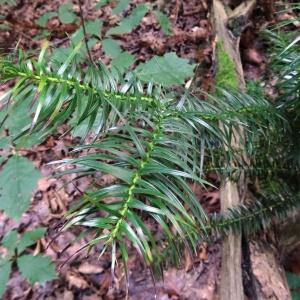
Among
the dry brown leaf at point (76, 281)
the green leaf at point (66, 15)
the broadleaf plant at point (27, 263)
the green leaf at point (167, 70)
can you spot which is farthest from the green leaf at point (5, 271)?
the green leaf at point (66, 15)

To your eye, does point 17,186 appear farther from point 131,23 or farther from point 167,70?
point 131,23

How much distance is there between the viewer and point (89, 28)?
9.08 feet

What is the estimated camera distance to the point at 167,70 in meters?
2.30

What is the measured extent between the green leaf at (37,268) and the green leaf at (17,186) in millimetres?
235

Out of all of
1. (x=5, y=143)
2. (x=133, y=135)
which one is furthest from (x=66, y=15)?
(x=133, y=135)

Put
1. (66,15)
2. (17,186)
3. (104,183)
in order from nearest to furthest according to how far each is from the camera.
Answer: (104,183)
(17,186)
(66,15)

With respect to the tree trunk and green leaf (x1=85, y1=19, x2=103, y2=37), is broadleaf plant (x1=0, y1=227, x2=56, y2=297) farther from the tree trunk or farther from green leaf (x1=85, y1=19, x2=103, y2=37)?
green leaf (x1=85, y1=19, x2=103, y2=37)

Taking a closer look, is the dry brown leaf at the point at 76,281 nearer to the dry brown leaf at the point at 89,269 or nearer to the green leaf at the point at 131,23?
the dry brown leaf at the point at 89,269

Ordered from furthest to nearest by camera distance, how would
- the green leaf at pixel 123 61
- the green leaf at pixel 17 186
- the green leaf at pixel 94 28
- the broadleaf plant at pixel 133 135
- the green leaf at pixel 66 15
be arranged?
the green leaf at pixel 66 15, the green leaf at pixel 94 28, the green leaf at pixel 123 61, the green leaf at pixel 17 186, the broadleaf plant at pixel 133 135

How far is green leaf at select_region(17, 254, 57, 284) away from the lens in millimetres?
1923

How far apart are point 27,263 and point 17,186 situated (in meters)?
0.41

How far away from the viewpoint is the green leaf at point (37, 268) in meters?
1.92

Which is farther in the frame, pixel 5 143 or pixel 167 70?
pixel 167 70

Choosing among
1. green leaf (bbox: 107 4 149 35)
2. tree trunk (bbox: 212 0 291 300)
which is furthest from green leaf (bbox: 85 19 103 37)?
tree trunk (bbox: 212 0 291 300)
